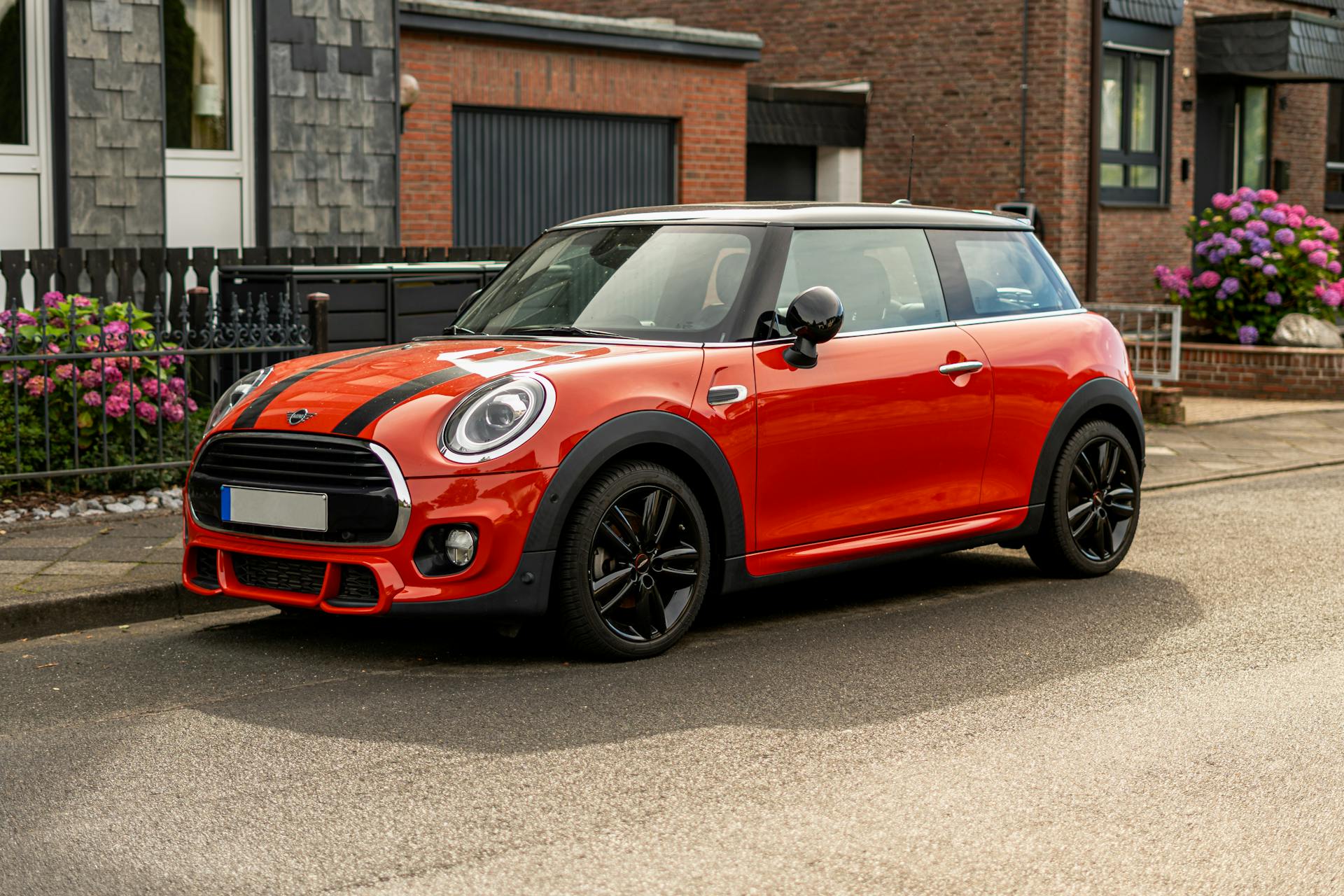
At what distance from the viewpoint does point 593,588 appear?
5.80 m

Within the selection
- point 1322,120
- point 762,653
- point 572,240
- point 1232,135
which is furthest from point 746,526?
point 1322,120

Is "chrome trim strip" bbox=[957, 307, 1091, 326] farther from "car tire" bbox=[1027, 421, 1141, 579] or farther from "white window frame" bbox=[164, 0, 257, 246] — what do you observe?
"white window frame" bbox=[164, 0, 257, 246]

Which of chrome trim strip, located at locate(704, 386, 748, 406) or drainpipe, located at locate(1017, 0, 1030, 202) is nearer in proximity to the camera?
chrome trim strip, located at locate(704, 386, 748, 406)

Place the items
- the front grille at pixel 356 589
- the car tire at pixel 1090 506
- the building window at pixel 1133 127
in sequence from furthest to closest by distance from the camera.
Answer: the building window at pixel 1133 127 → the car tire at pixel 1090 506 → the front grille at pixel 356 589

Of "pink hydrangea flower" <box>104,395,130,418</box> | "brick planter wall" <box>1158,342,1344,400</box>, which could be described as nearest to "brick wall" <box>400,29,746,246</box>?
"brick planter wall" <box>1158,342,1344,400</box>

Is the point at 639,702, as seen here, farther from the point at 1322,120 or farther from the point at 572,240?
the point at 1322,120

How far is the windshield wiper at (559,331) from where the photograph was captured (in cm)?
638

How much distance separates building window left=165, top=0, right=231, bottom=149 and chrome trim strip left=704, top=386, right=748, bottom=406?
23.0 feet

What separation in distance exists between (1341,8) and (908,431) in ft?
65.5

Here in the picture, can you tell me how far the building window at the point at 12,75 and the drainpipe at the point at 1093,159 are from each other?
12299mm

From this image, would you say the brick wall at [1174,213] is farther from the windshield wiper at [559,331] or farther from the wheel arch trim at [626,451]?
the wheel arch trim at [626,451]

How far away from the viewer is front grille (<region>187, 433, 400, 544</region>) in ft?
18.4

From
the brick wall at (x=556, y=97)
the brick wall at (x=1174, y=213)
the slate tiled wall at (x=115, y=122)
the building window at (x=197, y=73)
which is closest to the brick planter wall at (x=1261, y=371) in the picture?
the brick wall at (x=1174, y=213)

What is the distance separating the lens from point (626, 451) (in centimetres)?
591
